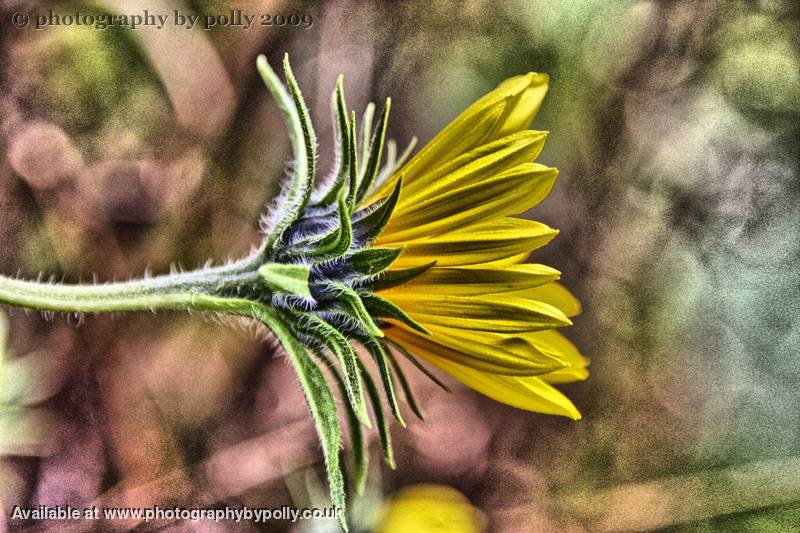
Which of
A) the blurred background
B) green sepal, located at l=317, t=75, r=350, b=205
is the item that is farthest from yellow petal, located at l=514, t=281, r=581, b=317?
the blurred background

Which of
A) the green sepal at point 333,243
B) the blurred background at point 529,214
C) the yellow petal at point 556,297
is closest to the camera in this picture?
the green sepal at point 333,243

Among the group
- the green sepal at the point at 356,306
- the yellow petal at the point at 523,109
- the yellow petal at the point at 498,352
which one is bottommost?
the yellow petal at the point at 498,352

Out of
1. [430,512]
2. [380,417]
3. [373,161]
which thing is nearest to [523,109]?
[373,161]

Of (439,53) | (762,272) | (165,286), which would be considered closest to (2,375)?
(165,286)

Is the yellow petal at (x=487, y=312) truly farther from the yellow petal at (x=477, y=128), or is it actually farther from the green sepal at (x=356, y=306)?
the yellow petal at (x=477, y=128)

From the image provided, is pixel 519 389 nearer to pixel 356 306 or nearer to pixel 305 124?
pixel 356 306

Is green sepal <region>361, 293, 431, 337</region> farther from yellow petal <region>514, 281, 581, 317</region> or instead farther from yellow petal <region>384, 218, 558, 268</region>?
yellow petal <region>514, 281, 581, 317</region>

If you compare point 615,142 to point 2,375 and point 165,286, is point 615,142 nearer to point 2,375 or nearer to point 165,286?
point 165,286

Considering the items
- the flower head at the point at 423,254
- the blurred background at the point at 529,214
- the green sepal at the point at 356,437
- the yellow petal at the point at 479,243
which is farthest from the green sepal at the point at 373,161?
the blurred background at the point at 529,214
